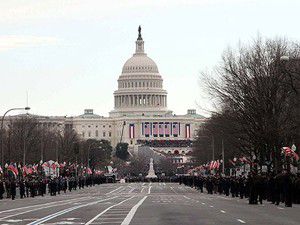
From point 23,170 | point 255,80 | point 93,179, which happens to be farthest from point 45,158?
point 255,80

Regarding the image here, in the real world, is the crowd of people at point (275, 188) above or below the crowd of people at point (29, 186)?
below

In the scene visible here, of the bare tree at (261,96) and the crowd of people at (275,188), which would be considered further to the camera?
the bare tree at (261,96)

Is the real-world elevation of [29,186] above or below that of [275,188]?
above

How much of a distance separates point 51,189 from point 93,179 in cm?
6344

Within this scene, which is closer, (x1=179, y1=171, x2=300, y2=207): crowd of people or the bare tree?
(x1=179, y1=171, x2=300, y2=207): crowd of people

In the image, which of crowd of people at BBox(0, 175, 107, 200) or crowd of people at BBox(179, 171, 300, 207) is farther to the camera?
crowd of people at BBox(0, 175, 107, 200)

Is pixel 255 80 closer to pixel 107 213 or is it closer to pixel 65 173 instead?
pixel 107 213

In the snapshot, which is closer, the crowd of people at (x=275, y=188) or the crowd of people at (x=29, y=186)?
the crowd of people at (x=275, y=188)

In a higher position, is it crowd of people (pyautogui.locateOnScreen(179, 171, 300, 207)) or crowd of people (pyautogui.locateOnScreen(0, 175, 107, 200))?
crowd of people (pyautogui.locateOnScreen(0, 175, 107, 200))

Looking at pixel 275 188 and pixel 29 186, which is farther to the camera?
pixel 29 186

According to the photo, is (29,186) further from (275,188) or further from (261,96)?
(275,188)

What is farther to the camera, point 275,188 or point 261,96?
point 261,96

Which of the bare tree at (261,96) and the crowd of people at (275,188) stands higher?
the bare tree at (261,96)

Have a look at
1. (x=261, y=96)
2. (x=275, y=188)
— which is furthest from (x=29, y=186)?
(x=275, y=188)
